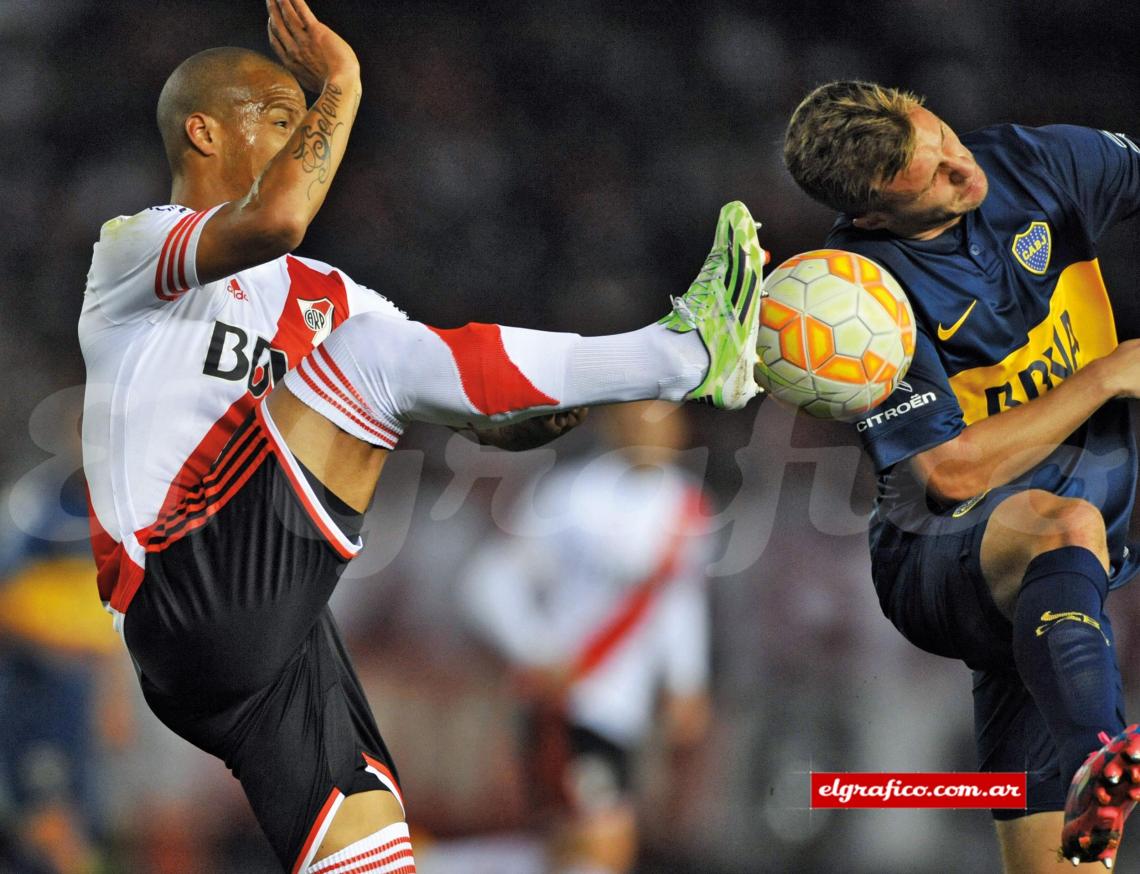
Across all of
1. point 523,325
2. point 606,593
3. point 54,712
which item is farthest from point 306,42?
point 54,712

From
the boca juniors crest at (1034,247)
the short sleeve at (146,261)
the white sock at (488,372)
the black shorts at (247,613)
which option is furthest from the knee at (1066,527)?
the short sleeve at (146,261)

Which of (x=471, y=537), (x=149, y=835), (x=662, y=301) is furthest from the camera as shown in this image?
(x=662, y=301)

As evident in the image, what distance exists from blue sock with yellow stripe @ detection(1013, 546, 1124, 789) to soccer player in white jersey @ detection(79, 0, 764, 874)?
2.33 feet

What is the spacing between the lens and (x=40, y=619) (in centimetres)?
398

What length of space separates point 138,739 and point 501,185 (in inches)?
92.4

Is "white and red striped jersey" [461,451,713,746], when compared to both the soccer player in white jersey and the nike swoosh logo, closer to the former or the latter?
the soccer player in white jersey

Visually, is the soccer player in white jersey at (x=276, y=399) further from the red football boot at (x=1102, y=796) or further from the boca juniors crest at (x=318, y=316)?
the red football boot at (x=1102, y=796)

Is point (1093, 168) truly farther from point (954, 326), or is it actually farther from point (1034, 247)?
point (954, 326)

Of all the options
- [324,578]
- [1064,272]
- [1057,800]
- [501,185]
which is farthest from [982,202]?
[501,185]

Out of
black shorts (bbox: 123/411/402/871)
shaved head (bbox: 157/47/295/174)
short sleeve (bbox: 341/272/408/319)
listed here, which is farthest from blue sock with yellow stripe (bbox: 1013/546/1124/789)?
shaved head (bbox: 157/47/295/174)

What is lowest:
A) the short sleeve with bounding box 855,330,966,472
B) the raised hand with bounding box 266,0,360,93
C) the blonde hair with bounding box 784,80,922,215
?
the short sleeve with bounding box 855,330,966,472

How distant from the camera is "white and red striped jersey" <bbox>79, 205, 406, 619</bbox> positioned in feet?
7.86

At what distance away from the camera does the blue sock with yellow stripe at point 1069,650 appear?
214cm

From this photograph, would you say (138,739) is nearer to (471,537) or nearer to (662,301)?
(471,537)
